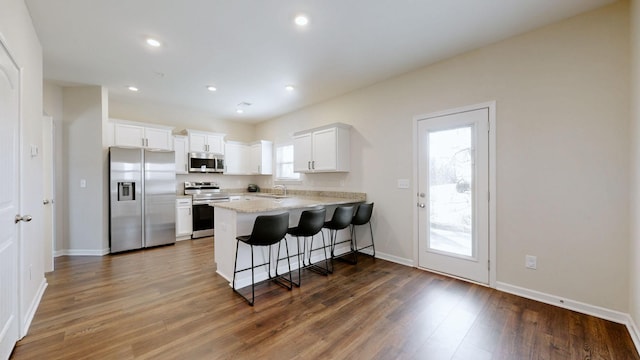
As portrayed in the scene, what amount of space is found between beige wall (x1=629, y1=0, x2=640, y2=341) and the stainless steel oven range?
5.85 m

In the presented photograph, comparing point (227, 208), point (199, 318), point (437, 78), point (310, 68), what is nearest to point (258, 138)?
point (310, 68)

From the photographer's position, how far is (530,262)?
269 cm

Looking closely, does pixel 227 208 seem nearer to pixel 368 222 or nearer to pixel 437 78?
pixel 368 222

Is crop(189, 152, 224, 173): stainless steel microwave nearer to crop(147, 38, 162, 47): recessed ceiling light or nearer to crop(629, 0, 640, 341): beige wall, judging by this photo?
crop(147, 38, 162, 47): recessed ceiling light

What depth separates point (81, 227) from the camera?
423 centimetres

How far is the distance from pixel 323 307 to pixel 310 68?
2.95m

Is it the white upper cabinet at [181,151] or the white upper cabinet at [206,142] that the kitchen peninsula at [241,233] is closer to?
the white upper cabinet at [181,151]

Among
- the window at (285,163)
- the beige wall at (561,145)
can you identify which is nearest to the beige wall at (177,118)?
the window at (285,163)

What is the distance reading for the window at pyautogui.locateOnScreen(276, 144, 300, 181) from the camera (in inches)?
230

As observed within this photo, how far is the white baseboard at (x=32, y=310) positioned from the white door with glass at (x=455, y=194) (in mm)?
4005

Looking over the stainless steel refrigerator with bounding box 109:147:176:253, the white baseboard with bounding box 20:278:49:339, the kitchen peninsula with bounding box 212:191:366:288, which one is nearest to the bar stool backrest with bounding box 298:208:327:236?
the kitchen peninsula with bounding box 212:191:366:288

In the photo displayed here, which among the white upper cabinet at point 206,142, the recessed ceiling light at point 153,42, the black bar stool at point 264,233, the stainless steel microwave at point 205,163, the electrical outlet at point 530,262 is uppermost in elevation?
the recessed ceiling light at point 153,42

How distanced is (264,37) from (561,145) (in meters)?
3.17

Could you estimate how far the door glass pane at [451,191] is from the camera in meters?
3.12
